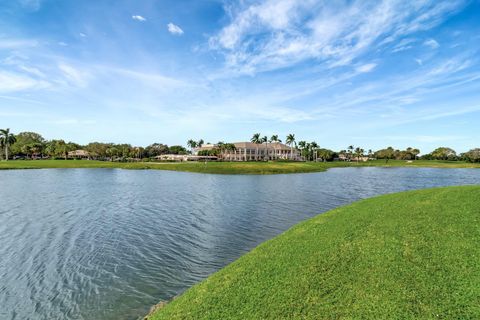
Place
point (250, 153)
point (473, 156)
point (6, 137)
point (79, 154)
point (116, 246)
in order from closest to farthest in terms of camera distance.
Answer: point (116, 246)
point (6, 137)
point (473, 156)
point (79, 154)
point (250, 153)

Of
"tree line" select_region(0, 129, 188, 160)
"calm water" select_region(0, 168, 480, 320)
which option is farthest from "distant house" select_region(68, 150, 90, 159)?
"calm water" select_region(0, 168, 480, 320)

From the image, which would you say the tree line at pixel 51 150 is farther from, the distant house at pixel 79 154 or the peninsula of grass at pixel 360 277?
the peninsula of grass at pixel 360 277

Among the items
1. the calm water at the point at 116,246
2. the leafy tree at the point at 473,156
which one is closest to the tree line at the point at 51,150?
the calm water at the point at 116,246

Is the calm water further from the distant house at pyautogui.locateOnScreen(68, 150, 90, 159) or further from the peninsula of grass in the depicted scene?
the distant house at pyautogui.locateOnScreen(68, 150, 90, 159)

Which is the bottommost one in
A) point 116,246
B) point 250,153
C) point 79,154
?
point 116,246

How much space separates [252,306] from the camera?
28.3ft

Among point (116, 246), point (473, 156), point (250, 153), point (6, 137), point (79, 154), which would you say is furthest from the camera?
point (250, 153)

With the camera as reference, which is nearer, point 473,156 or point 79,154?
point 473,156

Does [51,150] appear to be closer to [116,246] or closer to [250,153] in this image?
[250,153]

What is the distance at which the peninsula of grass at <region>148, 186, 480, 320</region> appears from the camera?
8.08m

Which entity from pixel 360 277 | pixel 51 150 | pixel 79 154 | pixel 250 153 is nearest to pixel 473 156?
pixel 250 153

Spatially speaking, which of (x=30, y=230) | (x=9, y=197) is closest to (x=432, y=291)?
(x=30, y=230)

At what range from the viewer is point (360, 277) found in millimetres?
9539

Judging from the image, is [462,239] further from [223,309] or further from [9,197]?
[9,197]
